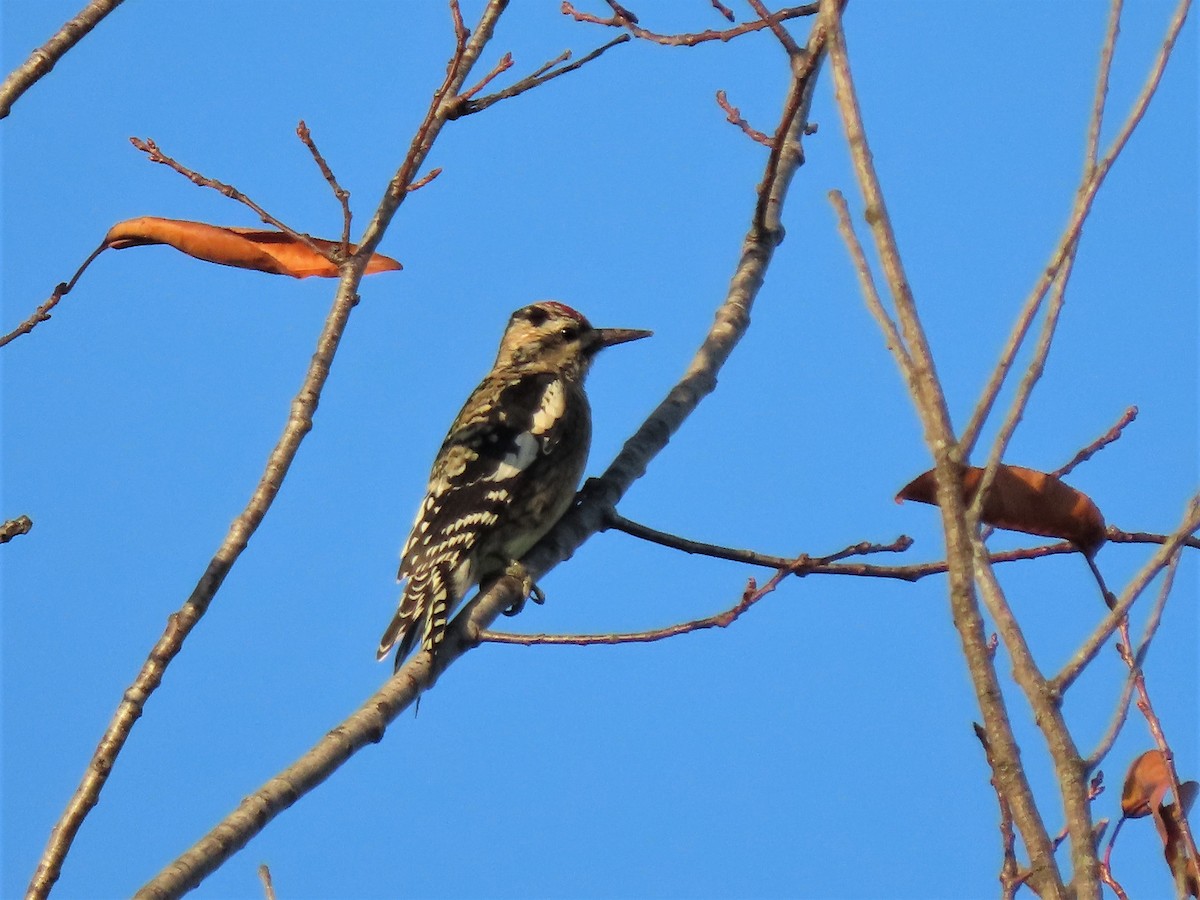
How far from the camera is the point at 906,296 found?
2.24 meters

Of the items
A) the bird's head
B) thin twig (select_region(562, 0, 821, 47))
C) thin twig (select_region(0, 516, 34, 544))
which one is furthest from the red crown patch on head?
thin twig (select_region(0, 516, 34, 544))

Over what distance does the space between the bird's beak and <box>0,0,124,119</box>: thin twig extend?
11.8 ft

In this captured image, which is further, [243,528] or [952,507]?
[243,528]

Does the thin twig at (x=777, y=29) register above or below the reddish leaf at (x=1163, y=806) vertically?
above

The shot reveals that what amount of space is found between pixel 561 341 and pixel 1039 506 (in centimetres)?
407

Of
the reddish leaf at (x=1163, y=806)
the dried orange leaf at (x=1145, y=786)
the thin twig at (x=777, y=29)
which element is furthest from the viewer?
the thin twig at (x=777, y=29)

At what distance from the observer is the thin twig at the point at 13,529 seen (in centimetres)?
295

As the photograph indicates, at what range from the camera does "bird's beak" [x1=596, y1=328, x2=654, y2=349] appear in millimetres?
6766

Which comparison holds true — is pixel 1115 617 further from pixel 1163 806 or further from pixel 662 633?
pixel 662 633

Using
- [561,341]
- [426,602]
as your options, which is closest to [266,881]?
[426,602]

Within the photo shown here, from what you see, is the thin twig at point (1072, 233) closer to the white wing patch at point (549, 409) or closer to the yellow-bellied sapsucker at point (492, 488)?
the yellow-bellied sapsucker at point (492, 488)

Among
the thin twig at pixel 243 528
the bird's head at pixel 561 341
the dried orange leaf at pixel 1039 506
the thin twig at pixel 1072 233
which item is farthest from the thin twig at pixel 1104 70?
the bird's head at pixel 561 341

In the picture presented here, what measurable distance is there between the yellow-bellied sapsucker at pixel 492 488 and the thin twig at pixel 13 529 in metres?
1.75

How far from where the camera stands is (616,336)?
22.3ft
